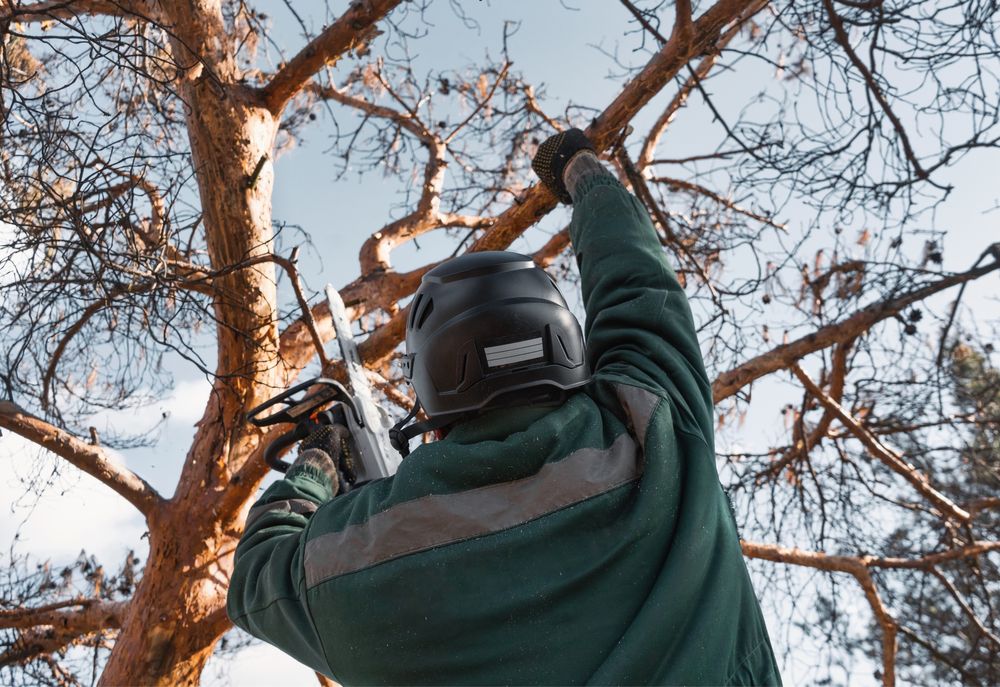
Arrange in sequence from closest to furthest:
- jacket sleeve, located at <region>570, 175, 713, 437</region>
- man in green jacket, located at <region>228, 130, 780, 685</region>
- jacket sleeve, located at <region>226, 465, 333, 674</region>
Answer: man in green jacket, located at <region>228, 130, 780, 685</region> → jacket sleeve, located at <region>226, 465, 333, 674</region> → jacket sleeve, located at <region>570, 175, 713, 437</region>

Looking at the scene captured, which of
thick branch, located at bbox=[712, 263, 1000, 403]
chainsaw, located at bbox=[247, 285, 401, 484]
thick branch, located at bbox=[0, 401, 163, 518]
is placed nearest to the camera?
chainsaw, located at bbox=[247, 285, 401, 484]

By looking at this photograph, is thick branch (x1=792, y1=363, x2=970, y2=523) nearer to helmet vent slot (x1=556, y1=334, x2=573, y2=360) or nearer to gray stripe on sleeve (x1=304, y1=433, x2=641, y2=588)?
helmet vent slot (x1=556, y1=334, x2=573, y2=360)

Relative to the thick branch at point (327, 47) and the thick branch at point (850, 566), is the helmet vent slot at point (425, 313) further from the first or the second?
the thick branch at point (850, 566)

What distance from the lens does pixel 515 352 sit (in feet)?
5.64

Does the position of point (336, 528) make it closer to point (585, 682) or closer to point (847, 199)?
point (585, 682)

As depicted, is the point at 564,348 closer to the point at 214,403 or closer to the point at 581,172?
the point at 581,172

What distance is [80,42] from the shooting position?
237 centimetres

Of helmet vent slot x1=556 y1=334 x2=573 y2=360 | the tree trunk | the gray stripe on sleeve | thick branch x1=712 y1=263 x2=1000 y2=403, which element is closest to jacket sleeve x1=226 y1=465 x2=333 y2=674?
the gray stripe on sleeve

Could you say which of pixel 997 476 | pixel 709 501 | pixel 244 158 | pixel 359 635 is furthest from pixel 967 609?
pixel 244 158

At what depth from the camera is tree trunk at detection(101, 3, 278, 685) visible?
3.92 m

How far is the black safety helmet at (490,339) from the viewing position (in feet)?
5.54

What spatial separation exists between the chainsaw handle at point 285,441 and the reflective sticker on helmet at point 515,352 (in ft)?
2.94

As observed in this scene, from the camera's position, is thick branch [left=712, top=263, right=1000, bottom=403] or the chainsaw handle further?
thick branch [left=712, top=263, right=1000, bottom=403]

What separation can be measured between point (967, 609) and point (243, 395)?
459cm
